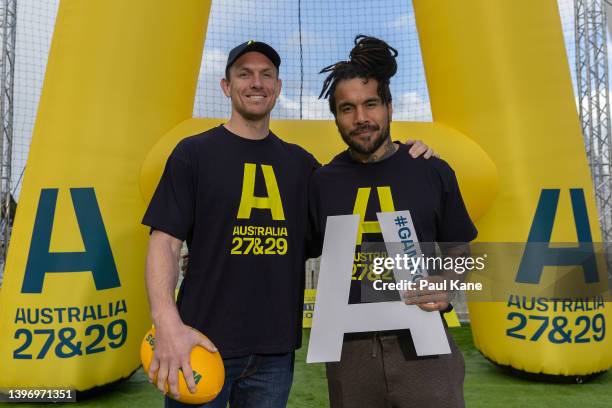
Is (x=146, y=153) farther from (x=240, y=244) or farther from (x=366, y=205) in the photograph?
(x=366, y=205)

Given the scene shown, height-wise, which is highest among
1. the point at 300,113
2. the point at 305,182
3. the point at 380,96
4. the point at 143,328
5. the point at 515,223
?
the point at 300,113

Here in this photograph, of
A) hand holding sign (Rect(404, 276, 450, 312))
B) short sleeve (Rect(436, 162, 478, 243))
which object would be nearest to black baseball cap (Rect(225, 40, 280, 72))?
short sleeve (Rect(436, 162, 478, 243))

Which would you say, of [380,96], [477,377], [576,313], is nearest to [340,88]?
[380,96]

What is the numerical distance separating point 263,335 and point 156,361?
0.32 meters

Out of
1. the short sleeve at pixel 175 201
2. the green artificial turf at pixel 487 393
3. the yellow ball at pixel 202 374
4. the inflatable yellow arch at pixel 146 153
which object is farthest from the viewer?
the green artificial turf at pixel 487 393

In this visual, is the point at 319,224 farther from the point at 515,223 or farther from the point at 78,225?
the point at 515,223

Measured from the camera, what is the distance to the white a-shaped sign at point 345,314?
1259 mm

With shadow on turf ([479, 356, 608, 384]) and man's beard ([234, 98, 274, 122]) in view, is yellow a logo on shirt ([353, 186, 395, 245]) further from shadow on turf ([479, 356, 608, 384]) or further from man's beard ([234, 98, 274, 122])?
shadow on turf ([479, 356, 608, 384])

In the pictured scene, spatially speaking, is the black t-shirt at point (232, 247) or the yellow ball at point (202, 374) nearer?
the yellow ball at point (202, 374)

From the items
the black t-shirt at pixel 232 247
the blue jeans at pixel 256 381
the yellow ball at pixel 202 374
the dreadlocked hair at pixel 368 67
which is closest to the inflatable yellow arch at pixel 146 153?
the dreadlocked hair at pixel 368 67

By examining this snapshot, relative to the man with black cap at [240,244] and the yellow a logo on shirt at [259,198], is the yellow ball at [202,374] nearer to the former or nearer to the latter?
the man with black cap at [240,244]

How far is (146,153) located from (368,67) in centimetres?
201

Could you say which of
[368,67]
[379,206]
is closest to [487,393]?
[379,206]

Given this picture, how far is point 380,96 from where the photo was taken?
4.45 ft
